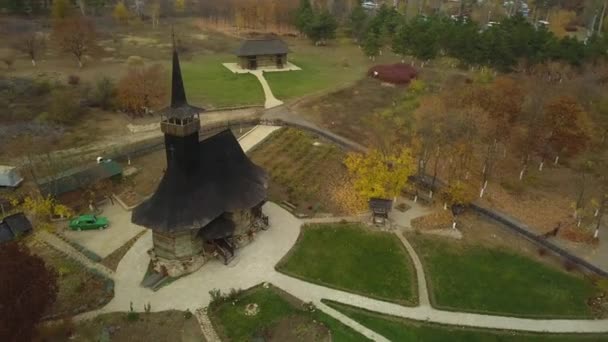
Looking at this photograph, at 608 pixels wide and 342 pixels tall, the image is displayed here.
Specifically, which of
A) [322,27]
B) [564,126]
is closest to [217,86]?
[322,27]

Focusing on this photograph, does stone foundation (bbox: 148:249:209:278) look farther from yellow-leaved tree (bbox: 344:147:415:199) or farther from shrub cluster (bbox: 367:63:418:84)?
shrub cluster (bbox: 367:63:418:84)

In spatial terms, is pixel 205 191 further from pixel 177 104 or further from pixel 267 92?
pixel 267 92

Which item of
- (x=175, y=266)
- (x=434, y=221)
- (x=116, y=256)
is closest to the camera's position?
(x=175, y=266)

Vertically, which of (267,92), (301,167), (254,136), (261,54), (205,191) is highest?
(261,54)

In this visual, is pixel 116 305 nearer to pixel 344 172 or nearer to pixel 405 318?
pixel 405 318

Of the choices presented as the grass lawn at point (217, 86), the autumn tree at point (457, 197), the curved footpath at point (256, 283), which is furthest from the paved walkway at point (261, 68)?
the curved footpath at point (256, 283)

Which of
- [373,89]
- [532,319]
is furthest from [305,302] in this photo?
[373,89]

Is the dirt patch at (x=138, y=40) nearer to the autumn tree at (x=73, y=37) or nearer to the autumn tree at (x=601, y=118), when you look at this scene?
the autumn tree at (x=73, y=37)
